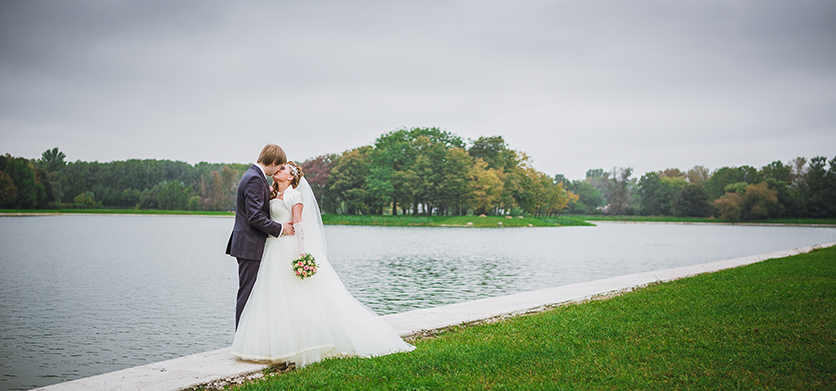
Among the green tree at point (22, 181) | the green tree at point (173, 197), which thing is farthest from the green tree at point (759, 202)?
the green tree at point (22, 181)

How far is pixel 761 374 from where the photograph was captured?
432 centimetres

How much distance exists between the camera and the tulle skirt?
5.23m

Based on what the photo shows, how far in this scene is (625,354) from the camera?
5062 millimetres

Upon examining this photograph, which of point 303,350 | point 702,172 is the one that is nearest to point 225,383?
point 303,350

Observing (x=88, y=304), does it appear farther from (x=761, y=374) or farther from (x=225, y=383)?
(x=761, y=374)

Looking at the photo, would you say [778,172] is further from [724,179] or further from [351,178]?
[351,178]

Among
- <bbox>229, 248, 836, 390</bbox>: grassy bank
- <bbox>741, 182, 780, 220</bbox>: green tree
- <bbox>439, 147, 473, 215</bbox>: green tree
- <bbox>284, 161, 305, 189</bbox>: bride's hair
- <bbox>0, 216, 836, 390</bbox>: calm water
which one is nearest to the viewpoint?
<bbox>229, 248, 836, 390</bbox>: grassy bank

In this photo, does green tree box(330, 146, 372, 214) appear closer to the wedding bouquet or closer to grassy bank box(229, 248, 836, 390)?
grassy bank box(229, 248, 836, 390)

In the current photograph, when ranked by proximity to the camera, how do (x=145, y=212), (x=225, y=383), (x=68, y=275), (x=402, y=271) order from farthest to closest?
(x=145, y=212) → (x=402, y=271) → (x=68, y=275) → (x=225, y=383)

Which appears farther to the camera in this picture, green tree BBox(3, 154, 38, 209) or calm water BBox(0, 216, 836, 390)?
green tree BBox(3, 154, 38, 209)

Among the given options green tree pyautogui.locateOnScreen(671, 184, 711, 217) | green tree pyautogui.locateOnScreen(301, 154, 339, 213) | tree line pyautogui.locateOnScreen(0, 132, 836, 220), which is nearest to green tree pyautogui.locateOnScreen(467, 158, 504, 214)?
tree line pyautogui.locateOnScreen(0, 132, 836, 220)

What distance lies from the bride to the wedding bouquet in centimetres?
9

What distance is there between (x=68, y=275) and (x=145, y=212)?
85122 millimetres

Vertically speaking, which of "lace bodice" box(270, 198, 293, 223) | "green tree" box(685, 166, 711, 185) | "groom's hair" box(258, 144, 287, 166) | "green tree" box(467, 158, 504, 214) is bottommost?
"lace bodice" box(270, 198, 293, 223)
